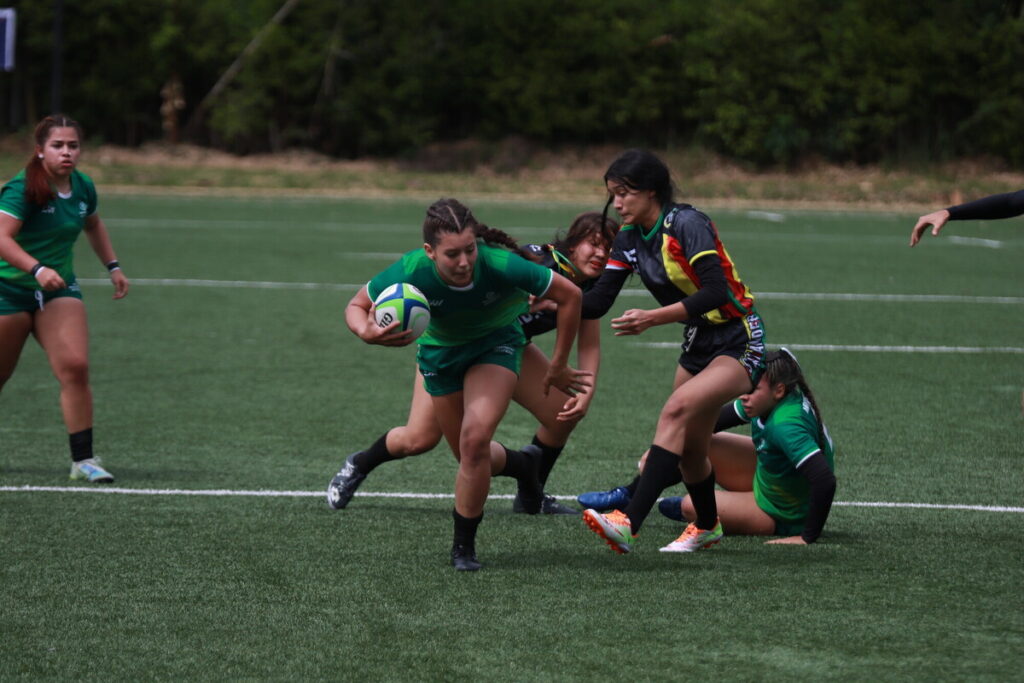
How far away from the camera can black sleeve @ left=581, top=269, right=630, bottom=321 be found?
6305mm

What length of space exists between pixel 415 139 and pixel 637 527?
36.3 metres

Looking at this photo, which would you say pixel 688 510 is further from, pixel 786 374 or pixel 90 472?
pixel 90 472

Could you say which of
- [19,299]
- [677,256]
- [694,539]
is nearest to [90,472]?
[19,299]

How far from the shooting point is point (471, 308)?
580cm

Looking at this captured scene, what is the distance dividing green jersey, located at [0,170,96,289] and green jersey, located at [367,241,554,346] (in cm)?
258

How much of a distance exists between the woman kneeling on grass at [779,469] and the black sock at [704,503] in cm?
21

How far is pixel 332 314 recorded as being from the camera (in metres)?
14.5

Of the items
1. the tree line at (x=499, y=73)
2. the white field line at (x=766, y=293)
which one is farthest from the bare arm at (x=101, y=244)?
the tree line at (x=499, y=73)

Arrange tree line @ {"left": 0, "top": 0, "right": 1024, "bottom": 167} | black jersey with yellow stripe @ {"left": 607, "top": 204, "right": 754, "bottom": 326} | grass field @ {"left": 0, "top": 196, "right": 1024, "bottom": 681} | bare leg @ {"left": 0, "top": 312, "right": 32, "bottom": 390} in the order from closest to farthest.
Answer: grass field @ {"left": 0, "top": 196, "right": 1024, "bottom": 681} < black jersey with yellow stripe @ {"left": 607, "top": 204, "right": 754, "bottom": 326} < bare leg @ {"left": 0, "top": 312, "right": 32, "bottom": 390} < tree line @ {"left": 0, "top": 0, "right": 1024, "bottom": 167}

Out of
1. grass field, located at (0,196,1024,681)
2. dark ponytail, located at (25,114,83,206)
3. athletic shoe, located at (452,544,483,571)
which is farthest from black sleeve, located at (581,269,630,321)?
dark ponytail, located at (25,114,83,206)

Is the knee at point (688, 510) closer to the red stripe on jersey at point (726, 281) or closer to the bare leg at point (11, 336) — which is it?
the red stripe on jersey at point (726, 281)

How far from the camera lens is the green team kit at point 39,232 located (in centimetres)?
731

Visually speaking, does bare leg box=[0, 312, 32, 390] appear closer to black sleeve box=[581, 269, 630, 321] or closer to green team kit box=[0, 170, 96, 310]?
green team kit box=[0, 170, 96, 310]

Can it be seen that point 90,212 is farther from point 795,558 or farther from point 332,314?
point 332,314
